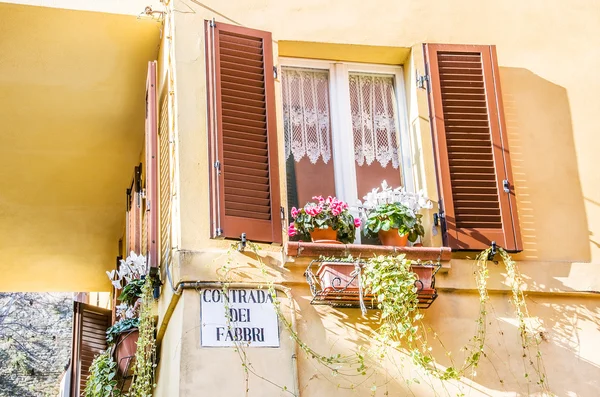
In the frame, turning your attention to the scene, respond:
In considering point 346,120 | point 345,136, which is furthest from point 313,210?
point 346,120

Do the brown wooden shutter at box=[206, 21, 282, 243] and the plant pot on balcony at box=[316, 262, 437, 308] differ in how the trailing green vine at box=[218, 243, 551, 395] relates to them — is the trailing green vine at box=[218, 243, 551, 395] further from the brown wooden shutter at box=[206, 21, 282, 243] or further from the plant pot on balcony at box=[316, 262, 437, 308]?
the brown wooden shutter at box=[206, 21, 282, 243]

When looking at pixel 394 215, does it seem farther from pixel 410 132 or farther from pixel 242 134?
pixel 242 134

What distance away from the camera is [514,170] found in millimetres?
7148

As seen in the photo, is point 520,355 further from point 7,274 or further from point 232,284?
point 7,274

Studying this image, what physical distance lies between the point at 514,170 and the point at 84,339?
179 inches

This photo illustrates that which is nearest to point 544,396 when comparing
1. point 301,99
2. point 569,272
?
point 569,272

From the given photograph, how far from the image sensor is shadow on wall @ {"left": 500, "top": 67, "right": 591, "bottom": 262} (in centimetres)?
697

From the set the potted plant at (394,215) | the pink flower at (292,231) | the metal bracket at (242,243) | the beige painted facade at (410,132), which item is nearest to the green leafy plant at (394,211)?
the potted plant at (394,215)

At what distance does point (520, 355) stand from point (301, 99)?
2477 mm

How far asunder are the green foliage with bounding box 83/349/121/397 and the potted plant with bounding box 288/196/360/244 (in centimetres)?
167

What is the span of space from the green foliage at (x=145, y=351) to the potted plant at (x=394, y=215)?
5.30ft

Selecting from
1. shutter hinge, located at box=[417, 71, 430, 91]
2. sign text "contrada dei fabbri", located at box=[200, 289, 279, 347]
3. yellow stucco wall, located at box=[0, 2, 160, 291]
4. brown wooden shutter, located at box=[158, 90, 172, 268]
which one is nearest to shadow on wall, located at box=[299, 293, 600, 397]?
sign text "contrada dei fabbri", located at box=[200, 289, 279, 347]

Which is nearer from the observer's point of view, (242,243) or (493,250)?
(242,243)

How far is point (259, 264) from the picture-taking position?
6.34m
